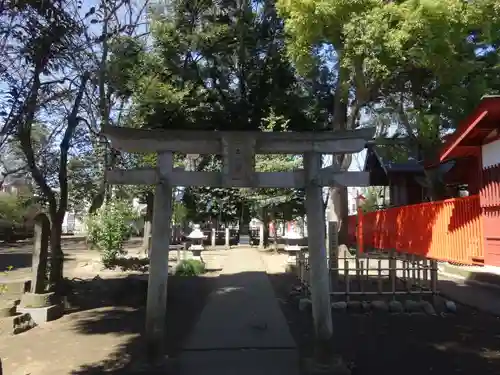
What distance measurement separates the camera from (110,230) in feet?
54.7

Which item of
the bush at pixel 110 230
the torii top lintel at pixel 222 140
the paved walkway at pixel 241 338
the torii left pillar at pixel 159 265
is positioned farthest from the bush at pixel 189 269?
the torii top lintel at pixel 222 140

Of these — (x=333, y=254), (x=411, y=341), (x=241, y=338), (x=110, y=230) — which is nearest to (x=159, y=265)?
(x=241, y=338)

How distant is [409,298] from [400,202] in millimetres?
15476

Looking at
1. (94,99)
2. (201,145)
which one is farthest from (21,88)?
(94,99)

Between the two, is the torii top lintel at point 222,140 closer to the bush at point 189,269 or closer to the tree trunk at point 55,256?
the tree trunk at point 55,256

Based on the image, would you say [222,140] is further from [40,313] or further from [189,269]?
[189,269]

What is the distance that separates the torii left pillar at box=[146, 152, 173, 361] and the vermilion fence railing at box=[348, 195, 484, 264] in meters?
6.99

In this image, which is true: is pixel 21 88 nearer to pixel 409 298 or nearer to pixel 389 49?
pixel 409 298

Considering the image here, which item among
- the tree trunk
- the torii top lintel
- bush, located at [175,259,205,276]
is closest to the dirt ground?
the torii top lintel

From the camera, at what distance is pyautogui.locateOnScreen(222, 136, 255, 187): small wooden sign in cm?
688

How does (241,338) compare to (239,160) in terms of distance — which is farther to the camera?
(241,338)

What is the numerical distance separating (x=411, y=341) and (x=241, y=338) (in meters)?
2.68

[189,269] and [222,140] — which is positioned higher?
[222,140]

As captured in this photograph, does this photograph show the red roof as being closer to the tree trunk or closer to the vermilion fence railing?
the vermilion fence railing
